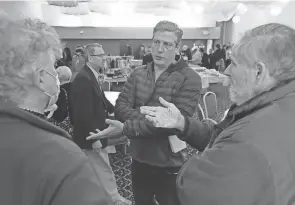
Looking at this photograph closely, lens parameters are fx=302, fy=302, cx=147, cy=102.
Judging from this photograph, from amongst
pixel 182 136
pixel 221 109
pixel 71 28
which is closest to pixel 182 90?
pixel 182 136

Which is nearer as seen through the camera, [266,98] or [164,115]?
[266,98]

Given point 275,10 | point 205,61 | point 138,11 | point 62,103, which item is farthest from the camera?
point 138,11

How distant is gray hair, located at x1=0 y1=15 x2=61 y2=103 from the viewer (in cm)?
80

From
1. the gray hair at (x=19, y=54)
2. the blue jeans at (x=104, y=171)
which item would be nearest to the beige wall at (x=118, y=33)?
the blue jeans at (x=104, y=171)

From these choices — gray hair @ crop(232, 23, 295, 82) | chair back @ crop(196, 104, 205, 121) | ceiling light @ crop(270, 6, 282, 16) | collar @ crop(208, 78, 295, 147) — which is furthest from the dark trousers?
ceiling light @ crop(270, 6, 282, 16)

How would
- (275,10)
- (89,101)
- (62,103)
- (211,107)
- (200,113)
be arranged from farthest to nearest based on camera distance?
(275,10) → (211,107) → (200,113) → (62,103) → (89,101)

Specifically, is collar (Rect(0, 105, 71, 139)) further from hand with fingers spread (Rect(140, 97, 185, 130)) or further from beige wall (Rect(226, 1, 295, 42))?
beige wall (Rect(226, 1, 295, 42))

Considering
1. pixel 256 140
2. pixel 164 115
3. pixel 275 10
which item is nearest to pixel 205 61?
pixel 275 10

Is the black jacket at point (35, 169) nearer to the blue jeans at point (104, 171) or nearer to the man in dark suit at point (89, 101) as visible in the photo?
the man in dark suit at point (89, 101)

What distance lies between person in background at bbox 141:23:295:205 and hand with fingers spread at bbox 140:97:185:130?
37 cm

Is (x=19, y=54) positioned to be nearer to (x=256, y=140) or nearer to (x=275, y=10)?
(x=256, y=140)

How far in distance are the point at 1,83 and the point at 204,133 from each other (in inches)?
37.8

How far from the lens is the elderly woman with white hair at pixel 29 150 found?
2.50ft

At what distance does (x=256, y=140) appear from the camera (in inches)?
32.3
